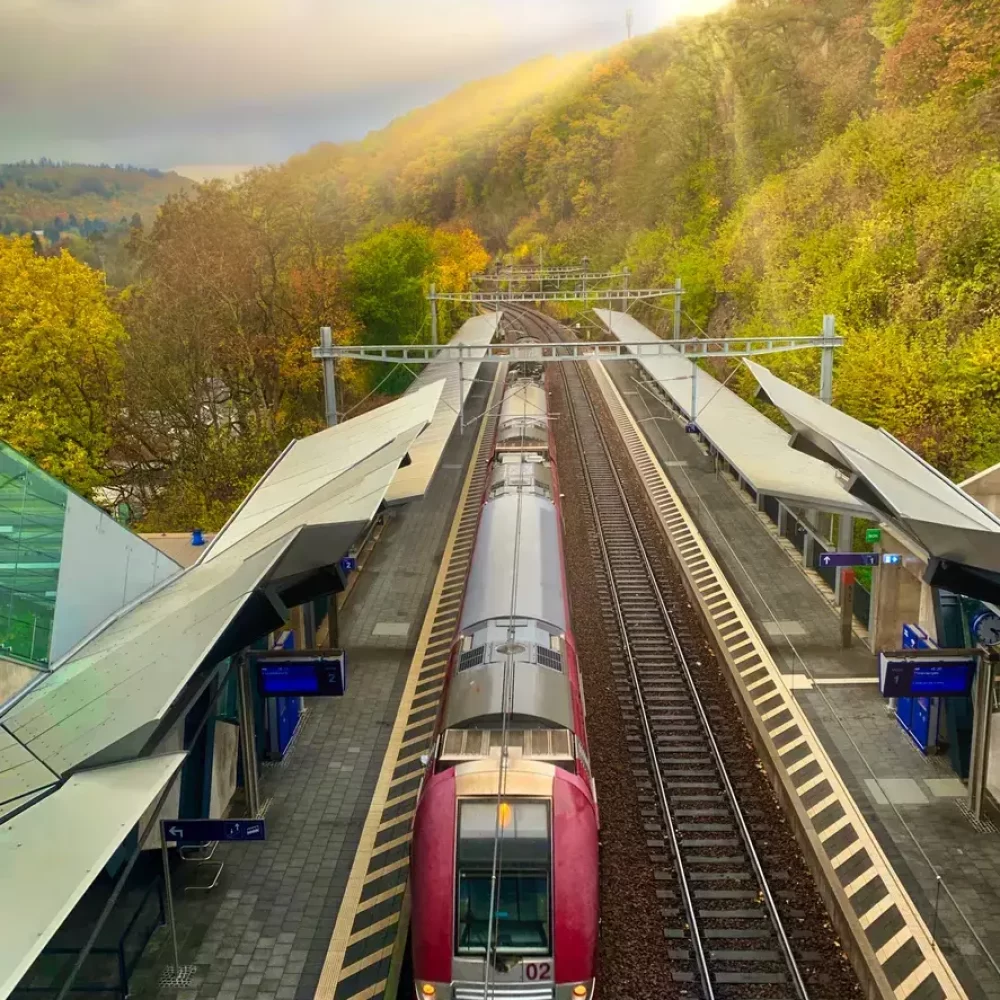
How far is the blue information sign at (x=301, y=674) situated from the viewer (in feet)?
43.7

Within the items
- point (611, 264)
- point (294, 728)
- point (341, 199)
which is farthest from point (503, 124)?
point (294, 728)

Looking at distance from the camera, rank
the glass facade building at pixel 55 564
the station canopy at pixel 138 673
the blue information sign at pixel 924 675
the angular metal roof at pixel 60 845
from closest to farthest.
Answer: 1. the angular metal roof at pixel 60 845
2. the station canopy at pixel 138 673
3. the glass facade building at pixel 55 564
4. the blue information sign at pixel 924 675

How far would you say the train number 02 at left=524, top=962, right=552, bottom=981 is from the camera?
8852 mm

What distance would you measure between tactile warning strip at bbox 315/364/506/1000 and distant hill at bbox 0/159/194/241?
3733 inches

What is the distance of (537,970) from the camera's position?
887 centimetres

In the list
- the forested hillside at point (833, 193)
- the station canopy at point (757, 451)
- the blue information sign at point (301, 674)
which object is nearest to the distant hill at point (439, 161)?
the forested hillside at point (833, 193)

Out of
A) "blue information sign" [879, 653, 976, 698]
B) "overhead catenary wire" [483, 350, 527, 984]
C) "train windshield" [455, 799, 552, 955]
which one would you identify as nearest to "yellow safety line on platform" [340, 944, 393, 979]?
"train windshield" [455, 799, 552, 955]

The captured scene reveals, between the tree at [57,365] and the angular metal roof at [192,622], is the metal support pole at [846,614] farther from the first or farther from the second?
the tree at [57,365]

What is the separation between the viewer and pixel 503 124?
388 feet

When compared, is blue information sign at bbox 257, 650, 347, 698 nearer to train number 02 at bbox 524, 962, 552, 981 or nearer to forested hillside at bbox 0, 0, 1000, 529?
train number 02 at bbox 524, 962, 552, 981

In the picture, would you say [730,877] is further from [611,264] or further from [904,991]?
[611,264]

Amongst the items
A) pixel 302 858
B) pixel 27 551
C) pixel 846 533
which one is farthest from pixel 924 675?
pixel 27 551

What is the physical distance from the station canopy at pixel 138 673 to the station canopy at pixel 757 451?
8.23m

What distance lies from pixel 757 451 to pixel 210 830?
59.2ft
